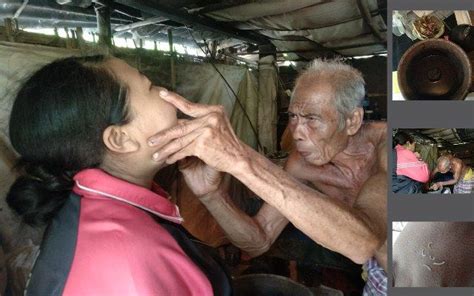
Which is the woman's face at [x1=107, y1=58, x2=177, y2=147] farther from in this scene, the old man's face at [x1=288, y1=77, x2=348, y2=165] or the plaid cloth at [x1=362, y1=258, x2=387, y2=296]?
the plaid cloth at [x1=362, y1=258, x2=387, y2=296]

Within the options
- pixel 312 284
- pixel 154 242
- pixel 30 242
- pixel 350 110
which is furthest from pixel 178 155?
pixel 312 284

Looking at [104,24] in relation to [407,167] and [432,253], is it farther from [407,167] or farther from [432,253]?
[432,253]

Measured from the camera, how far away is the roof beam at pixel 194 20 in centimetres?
71

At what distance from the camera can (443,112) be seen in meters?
0.65

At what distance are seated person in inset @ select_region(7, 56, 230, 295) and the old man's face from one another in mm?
361

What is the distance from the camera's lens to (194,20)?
0.76 m

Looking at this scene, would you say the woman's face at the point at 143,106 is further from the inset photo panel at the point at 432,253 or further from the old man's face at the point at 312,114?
the inset photo panel at the point at 432,253

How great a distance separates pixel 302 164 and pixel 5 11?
2.49 feet

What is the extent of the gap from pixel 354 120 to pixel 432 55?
28 centimetres

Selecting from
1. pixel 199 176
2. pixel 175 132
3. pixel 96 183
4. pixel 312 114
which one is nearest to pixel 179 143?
pixel 175 132

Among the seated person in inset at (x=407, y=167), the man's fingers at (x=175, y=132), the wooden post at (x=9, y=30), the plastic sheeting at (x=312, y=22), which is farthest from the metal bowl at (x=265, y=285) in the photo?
the wooden post at (x=9, y=30)

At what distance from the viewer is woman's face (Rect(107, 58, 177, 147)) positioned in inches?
22.3

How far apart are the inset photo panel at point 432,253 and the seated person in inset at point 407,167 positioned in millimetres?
78

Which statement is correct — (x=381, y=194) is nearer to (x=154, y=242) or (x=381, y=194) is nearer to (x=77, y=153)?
(x=154, y=242)
